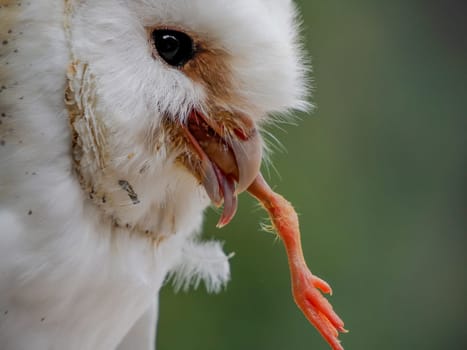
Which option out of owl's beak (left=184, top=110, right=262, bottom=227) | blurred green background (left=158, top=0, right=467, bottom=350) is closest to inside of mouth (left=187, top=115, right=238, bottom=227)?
owl's beak (left=184, top=110, right=262, bottom=227)

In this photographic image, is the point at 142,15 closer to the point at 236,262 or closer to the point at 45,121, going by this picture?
the point at 45,121

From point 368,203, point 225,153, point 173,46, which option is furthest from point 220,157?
point 368,203

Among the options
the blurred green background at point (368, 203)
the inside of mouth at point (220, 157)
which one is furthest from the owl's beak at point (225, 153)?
the blurred green background at point (368, 203)

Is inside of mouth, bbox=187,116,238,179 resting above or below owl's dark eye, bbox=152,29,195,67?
below

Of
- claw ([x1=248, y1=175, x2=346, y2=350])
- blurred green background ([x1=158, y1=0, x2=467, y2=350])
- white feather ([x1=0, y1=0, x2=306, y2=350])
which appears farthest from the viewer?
blurred green background ([x1=158, y1=0, x2=467, y2=350])

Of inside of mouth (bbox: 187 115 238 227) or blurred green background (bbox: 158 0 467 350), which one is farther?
blurred green background (bbox: 158 0 467 350)

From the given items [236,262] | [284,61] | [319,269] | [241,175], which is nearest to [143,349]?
[241,175]

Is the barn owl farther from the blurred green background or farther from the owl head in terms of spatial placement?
the blurred green background

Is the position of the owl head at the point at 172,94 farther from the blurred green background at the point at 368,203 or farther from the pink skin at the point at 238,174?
the blurred green background at the point at 368,203
